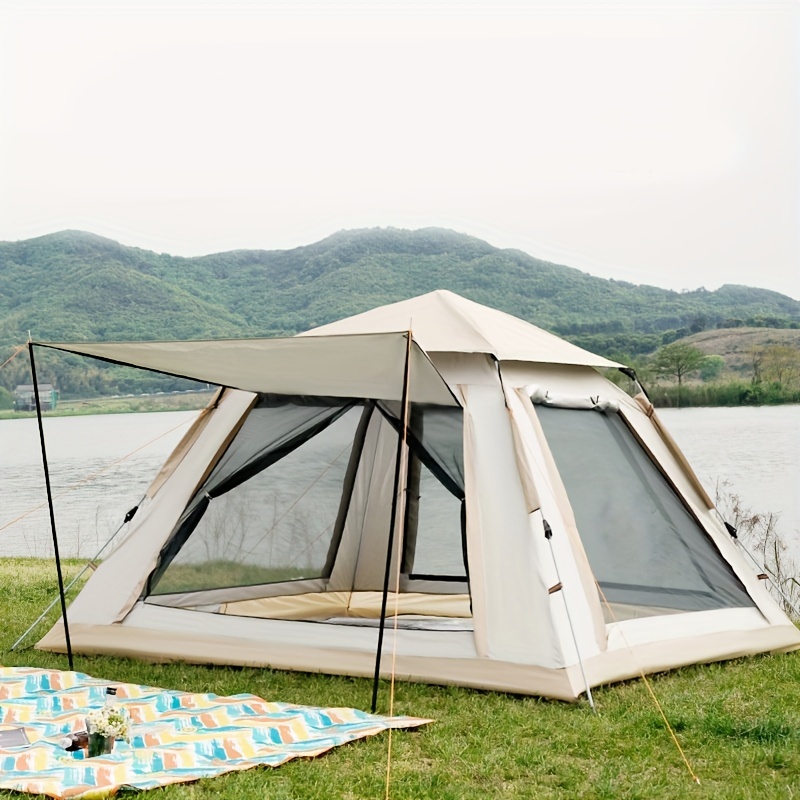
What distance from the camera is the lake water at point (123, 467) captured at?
492 inches

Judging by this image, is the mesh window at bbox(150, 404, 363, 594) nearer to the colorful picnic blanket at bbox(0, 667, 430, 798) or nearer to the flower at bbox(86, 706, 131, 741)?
the colorful picnic blanket at bbox(0, 667, 430, 798)

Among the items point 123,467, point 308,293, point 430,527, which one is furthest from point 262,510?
point 308,293

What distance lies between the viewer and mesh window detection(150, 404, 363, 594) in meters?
4.60

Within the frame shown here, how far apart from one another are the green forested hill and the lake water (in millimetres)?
2863

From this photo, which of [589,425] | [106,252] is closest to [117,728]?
[589,425]

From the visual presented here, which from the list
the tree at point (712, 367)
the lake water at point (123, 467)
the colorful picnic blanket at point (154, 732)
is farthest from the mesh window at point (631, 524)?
the tree at point (712, 367)

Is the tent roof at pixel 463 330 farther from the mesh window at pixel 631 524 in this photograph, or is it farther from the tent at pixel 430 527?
the mesh window at pixel 631 524

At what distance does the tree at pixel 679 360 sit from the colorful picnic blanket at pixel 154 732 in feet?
57.4

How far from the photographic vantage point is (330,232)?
34.1 metres

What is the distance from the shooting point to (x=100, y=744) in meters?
3.06

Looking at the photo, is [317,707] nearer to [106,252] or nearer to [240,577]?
[240,577]

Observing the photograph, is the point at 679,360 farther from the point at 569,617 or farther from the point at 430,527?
the point at 569,617

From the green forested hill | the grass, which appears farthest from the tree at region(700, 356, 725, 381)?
the grass

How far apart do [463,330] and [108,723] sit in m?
2.17
